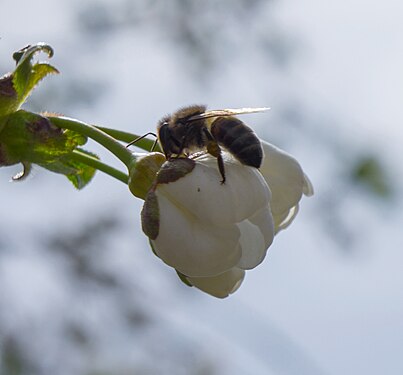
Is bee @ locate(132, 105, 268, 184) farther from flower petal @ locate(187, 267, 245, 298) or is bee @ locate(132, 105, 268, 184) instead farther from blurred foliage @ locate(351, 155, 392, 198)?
blurred foliage @ locate(351, 155, 392, 198)

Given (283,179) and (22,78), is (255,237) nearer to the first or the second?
(283,179)

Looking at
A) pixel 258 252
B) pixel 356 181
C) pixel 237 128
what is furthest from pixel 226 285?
pixel 356 181

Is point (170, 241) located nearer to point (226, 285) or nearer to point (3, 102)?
point (226, 285)

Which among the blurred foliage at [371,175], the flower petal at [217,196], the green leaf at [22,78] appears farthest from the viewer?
the blurred foliage at [371,175]

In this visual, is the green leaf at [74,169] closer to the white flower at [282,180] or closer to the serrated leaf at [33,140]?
the serrated leaf at [33,140]

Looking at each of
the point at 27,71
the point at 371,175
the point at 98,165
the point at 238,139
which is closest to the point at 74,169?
the point at 98,165

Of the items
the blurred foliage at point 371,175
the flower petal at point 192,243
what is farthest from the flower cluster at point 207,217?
the blurred foliage at point 371,175

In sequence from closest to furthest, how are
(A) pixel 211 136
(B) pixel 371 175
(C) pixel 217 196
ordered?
1. (C) pixel 217 196
2. (A) pixel 211 136
3. (B) pixel 371 175
